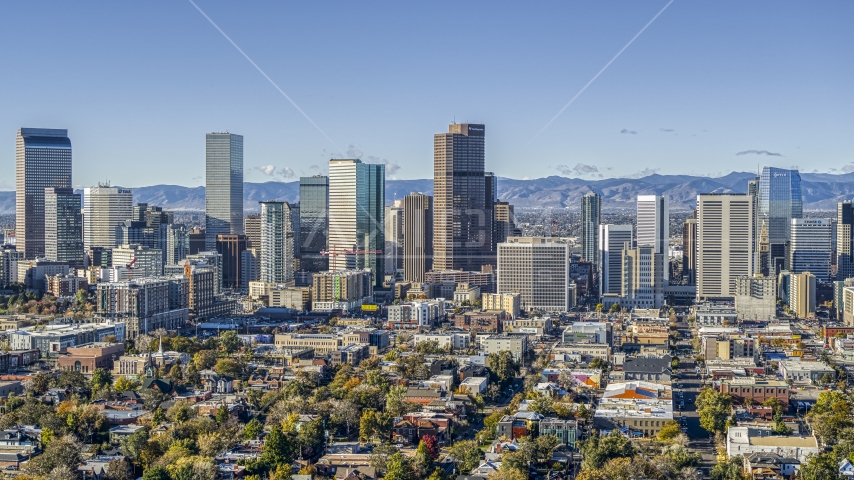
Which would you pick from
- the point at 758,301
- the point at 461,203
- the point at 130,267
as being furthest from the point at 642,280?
the point at 130,267

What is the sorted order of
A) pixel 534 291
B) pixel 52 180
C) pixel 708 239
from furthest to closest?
pixel 52 180 < pixel 708 239 < pixel 534 291

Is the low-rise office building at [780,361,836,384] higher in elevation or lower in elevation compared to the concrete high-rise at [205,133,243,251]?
lower

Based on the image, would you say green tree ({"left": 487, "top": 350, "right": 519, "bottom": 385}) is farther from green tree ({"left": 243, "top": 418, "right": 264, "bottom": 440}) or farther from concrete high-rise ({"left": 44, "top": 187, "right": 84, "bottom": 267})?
concrete high-rise ({"left": 44, "top": 187, "right": 84, "bottom": 267})

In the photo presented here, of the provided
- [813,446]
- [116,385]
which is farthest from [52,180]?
[813,446]

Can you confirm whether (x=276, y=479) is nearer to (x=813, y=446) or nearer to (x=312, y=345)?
(x=813, y=446)

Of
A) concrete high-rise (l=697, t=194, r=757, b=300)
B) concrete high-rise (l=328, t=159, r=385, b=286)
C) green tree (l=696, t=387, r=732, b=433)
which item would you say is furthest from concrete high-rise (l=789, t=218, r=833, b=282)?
green tree (l=696, t=387, r=732, b=433)

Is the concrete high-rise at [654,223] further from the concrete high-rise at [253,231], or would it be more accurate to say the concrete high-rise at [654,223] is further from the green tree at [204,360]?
the green tree at [204,360]

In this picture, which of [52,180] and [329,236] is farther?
[52,180]
